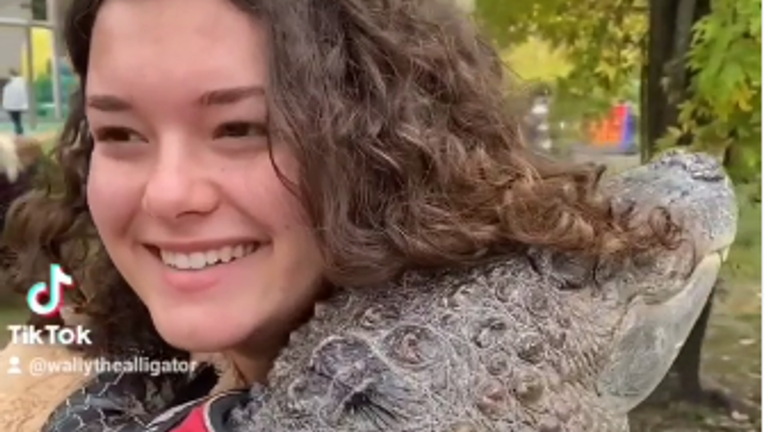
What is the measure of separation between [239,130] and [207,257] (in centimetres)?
10

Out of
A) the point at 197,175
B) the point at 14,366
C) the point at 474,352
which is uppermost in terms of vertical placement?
the point at 197,175

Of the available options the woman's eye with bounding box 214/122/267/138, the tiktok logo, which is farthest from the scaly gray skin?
the tiktok logo

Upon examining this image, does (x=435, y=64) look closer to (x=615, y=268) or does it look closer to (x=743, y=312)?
(x=615, y=268)

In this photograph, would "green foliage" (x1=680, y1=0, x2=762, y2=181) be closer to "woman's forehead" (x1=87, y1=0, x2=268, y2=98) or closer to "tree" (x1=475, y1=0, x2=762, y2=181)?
"tree" (x1=475, y1=0, x2=762, y2=181)

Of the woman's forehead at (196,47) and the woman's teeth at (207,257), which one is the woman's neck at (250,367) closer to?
the woman's teeth at (207,257)

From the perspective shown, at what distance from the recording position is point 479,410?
0.69m

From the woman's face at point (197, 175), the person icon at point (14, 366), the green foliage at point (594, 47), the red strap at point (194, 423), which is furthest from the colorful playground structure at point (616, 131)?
the person icon at point (14, 366)

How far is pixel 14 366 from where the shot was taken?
100 centimetres

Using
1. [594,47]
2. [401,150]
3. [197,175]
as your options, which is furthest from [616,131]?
A: [197,175]

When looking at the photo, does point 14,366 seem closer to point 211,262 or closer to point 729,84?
point 211,262

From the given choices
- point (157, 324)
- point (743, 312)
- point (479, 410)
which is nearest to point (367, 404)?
point (479, 410)

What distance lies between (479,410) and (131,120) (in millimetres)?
313

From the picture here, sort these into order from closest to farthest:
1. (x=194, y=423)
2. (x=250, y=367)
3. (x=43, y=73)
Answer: (x=194, y=423) < (x=250, y=367) < (x=43, y=73)

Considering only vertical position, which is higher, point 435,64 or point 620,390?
point 435,64
